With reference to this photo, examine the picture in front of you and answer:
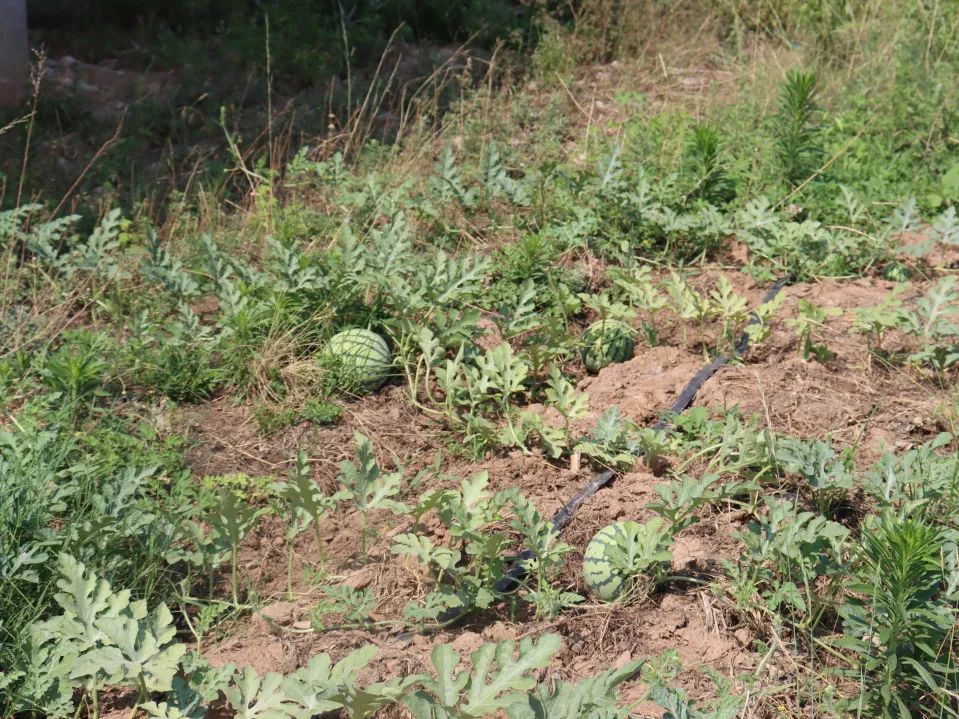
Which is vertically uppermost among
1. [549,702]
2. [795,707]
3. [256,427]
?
[549,702]

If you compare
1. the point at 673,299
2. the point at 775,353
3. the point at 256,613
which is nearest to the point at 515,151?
the point at 673,299

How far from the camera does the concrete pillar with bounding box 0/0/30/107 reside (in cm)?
752

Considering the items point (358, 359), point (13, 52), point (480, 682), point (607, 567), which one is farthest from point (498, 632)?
point (13, 52)

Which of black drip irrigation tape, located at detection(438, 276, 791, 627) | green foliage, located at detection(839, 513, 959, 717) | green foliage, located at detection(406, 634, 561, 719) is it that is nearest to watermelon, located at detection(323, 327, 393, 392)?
black drip irrigation tape, located at detection(438, 276, 791, 627)

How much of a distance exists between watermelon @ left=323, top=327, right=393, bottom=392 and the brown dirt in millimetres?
84

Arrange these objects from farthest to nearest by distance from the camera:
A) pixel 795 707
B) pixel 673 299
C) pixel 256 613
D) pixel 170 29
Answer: pixel 170 29 → pixel 673 299 → pixel 256 613 → pixel 795 707

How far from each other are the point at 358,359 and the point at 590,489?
1.33 meters

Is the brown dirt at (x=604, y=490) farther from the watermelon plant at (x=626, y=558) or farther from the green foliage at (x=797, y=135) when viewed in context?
the green foliage at (x=797, y=135)

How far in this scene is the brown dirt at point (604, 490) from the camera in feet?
10.5

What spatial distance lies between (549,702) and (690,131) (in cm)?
485

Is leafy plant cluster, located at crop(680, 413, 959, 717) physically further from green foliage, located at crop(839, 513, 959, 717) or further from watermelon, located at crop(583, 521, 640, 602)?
watermelon, located at crop(583, 521, 640, 602)

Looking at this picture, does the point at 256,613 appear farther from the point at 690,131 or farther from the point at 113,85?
the point at 113,85

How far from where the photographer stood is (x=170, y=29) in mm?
8609

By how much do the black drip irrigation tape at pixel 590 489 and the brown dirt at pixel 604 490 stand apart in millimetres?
46
